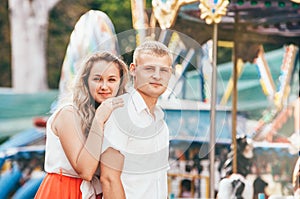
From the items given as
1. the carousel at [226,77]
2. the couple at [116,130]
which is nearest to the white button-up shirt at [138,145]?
the couple at [116,130]

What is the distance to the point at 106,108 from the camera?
12.6 feet

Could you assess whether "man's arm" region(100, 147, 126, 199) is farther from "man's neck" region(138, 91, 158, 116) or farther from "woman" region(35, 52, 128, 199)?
"man's neck" region(138, 91, 158, 116)

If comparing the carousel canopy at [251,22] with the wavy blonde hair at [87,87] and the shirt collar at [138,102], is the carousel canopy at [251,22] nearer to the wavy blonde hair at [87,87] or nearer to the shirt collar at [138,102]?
the wavy blonde hair at [87,87]

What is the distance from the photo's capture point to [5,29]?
6.69 m

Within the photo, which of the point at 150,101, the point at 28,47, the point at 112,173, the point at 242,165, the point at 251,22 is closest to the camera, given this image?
the point at 112,173

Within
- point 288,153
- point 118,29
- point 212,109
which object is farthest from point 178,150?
point 288,153

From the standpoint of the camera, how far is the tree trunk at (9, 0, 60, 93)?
6.65 m

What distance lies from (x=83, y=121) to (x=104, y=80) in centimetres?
23

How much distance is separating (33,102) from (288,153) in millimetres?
2333

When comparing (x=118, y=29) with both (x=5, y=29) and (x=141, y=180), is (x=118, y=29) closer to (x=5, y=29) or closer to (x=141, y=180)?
(x=5, y=29)

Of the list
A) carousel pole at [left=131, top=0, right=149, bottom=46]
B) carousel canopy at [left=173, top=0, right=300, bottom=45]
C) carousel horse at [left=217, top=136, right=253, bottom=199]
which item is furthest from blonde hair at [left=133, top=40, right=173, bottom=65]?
carousel canopy at [left=173, top=0, right=300, bottom=45]

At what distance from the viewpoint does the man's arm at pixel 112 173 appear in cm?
375

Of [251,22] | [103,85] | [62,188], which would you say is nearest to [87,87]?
[103,85]

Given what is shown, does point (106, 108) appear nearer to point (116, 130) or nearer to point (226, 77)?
point (116, 130)
